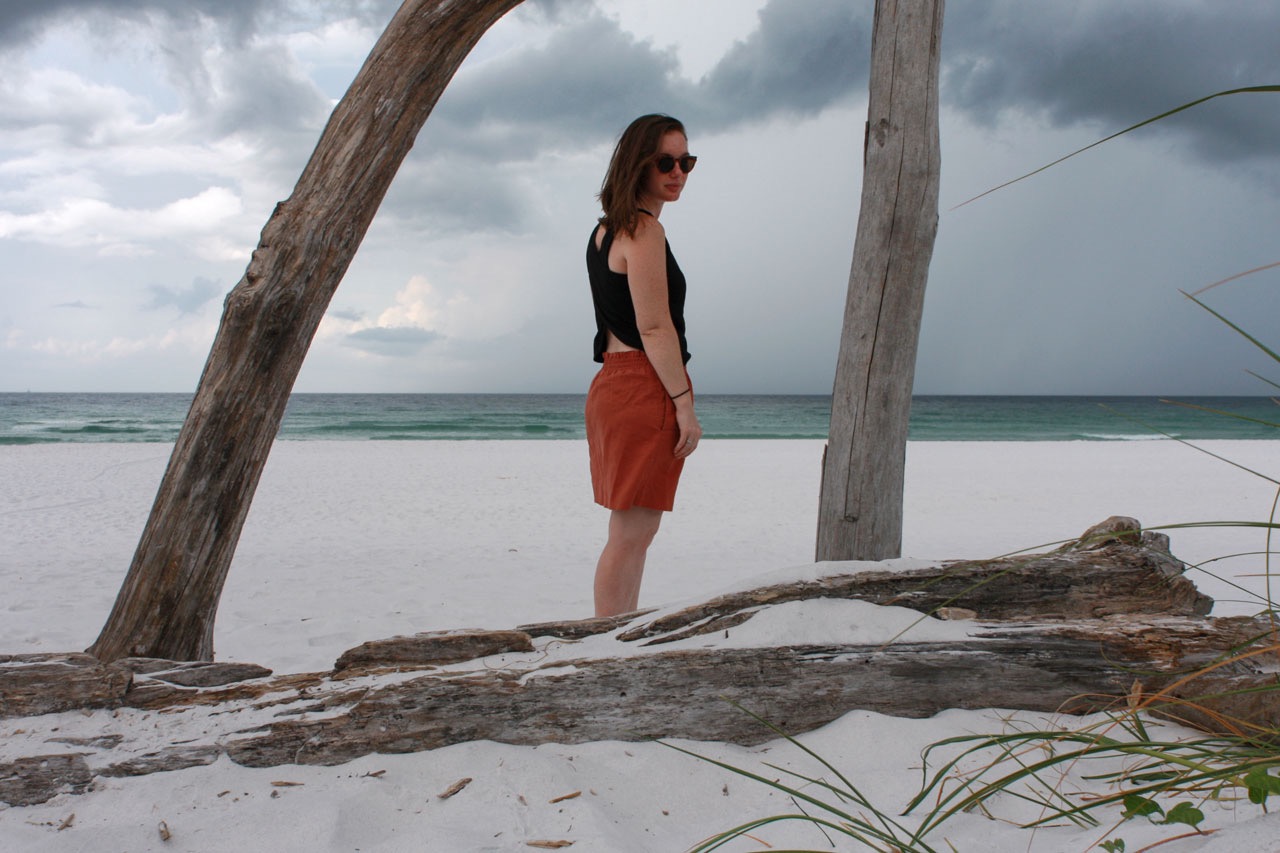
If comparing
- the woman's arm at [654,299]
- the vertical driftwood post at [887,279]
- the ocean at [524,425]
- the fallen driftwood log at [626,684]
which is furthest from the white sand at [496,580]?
the ocean at [524,425]

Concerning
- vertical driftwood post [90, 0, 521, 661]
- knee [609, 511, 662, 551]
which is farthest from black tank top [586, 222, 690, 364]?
vertical driftwood post [90, 0, 521, 661]

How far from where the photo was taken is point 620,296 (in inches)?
101

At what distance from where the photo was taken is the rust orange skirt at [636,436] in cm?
251

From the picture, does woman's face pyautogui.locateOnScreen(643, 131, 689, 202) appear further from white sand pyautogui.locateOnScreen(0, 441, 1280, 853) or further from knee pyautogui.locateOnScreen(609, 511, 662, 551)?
white sand pyautogui.locateOnScreen(0, 441, 1280, 853)

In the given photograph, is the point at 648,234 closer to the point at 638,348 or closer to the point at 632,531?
the point at 638,348

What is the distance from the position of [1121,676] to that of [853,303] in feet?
4.44

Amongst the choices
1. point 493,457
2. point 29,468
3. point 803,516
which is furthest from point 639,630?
point 29,468

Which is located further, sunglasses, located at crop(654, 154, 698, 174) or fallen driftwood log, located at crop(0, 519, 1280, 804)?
sunglasses, located at crop(654, 154, 698, 174)

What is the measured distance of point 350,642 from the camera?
3652 millimetres

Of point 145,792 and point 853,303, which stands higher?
point 853,303

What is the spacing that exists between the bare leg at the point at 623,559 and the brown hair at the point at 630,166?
0.88 metres

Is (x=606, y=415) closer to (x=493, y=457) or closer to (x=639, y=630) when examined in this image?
(x=639, y=630)

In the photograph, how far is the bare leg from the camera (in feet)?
8.48

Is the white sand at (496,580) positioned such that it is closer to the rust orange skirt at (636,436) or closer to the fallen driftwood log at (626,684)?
the fallen driftwood log at (626,684)
